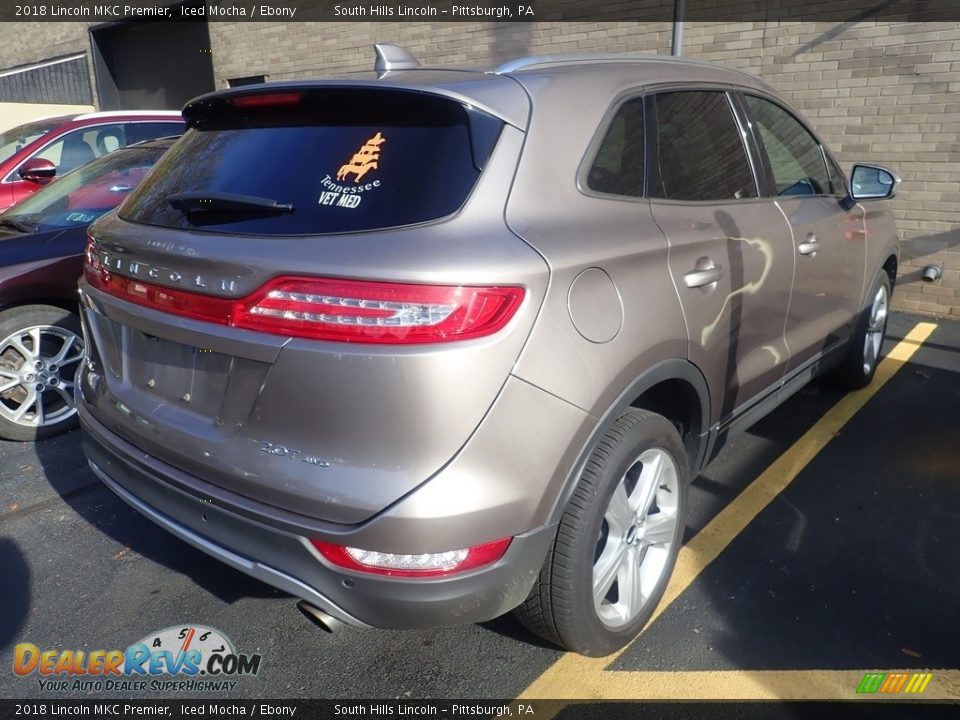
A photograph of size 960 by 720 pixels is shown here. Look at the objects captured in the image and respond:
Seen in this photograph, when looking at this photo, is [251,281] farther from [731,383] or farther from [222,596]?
[731,383]

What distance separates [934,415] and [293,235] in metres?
4.03

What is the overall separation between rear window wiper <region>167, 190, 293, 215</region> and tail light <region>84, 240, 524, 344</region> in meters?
0.29

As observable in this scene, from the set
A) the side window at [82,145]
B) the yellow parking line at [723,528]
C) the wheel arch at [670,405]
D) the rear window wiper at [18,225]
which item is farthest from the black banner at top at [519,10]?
the rear window wiper at [18,225]

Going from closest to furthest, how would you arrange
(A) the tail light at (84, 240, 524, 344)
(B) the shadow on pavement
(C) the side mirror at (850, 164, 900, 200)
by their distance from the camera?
(A) the tail light at (84, 240, 524, 344), (B) the shadow on pavement, (C) the side mirror at (850, 164, 900, 200)

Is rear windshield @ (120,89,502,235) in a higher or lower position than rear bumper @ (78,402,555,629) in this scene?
higher

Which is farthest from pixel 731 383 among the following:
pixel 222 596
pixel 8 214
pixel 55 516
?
pixel 8 214

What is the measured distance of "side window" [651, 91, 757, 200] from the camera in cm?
263

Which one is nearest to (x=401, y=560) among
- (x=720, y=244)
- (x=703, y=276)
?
(x=703, y=276)

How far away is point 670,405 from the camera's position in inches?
107

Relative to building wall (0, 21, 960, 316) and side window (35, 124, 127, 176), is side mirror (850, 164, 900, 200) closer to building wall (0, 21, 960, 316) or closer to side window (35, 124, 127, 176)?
building wall (0, 21, 960, 316)

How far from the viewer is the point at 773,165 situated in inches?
132

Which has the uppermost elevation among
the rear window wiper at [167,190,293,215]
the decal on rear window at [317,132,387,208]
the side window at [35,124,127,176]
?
the decal on rear window at [317,132,387,208]

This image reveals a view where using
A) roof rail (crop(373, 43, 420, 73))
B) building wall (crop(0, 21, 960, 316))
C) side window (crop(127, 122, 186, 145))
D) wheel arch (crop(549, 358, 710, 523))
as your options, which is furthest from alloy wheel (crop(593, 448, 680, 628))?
side window (crop(127, 122, 186, 145))

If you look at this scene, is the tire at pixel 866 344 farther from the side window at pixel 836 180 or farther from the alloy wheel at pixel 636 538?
the alloy wheel at pixel 636 538
